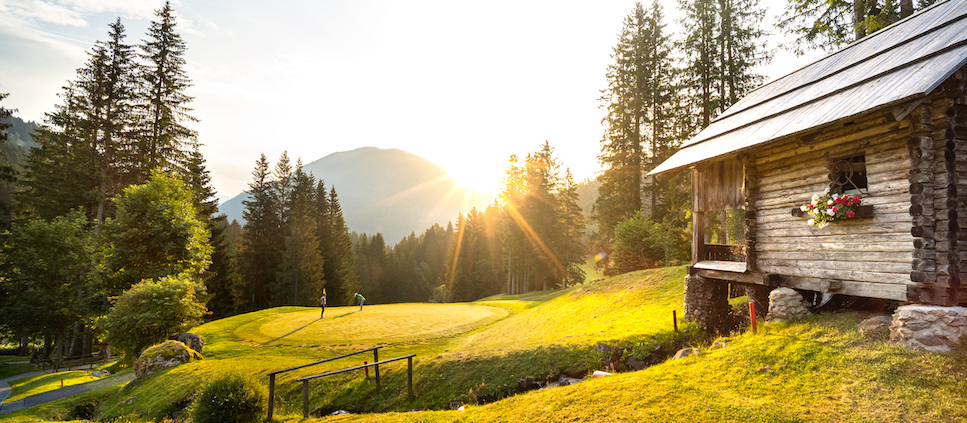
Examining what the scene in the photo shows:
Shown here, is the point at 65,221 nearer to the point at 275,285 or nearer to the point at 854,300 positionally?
the point at 275,285

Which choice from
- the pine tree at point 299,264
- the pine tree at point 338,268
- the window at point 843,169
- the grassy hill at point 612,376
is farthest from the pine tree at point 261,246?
the window at point 843,169

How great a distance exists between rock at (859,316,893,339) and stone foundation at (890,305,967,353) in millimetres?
332

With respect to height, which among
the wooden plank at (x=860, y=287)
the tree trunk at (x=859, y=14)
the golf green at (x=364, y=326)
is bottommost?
the golf green at (x=364, y=326)

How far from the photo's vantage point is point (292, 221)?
168ft

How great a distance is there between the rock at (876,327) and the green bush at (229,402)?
1383 cm

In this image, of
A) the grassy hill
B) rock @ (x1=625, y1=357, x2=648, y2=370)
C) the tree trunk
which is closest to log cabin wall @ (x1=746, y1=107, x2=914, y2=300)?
the grassy hill

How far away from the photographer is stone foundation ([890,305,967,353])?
7.27 m

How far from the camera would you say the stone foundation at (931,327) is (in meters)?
7.27

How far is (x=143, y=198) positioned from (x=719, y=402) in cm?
2997

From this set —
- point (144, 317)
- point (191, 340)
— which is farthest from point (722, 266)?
point (144, 317)

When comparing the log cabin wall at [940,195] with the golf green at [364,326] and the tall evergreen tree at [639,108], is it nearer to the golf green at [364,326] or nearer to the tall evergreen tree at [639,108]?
the golf green at [364,326]

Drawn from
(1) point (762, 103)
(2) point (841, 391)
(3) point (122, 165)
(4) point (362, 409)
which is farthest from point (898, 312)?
(3) point (122, 165)

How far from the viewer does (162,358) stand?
17266 millimetres

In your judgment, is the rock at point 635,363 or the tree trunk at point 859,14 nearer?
the rock at point 635,363
